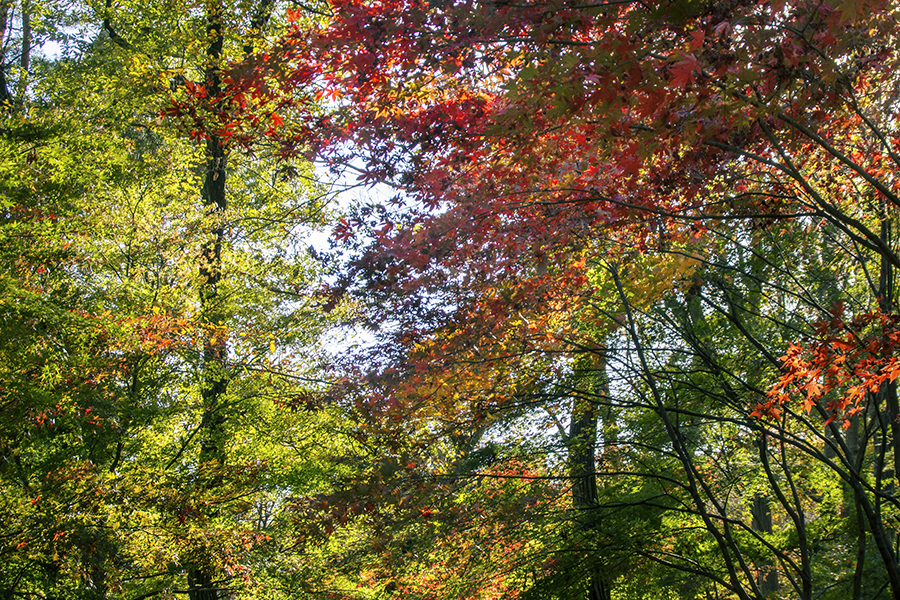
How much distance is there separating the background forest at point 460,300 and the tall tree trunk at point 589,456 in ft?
0.31

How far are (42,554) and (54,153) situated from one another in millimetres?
4561

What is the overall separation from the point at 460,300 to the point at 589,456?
5001 millimetres

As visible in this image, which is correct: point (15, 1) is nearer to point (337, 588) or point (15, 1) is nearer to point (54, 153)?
point (54, 153)

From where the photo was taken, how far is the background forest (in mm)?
3594

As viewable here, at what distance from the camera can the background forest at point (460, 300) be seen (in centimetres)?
359

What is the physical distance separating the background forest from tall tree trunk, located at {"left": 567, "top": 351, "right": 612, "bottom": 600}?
9 centimetres

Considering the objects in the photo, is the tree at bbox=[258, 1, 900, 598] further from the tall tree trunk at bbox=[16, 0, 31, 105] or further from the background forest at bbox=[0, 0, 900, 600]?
the tall tree trunk at bbox=[16, 0, 31, 105]

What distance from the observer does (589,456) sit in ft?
31.4

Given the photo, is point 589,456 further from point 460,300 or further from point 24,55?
point 24,55

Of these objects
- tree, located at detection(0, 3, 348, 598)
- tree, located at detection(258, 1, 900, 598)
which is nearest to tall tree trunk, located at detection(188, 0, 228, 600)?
tree, located at detection(0, 3, 348, 598)

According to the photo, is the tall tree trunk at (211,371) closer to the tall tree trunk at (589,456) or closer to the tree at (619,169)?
the tree at (619,169)

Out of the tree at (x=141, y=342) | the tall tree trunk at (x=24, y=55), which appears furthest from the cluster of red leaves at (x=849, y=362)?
the tall tree trunk at (x=24, y=55)

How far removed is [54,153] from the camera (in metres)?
7.70

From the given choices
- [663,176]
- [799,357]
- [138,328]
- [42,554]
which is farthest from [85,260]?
[799,357]
